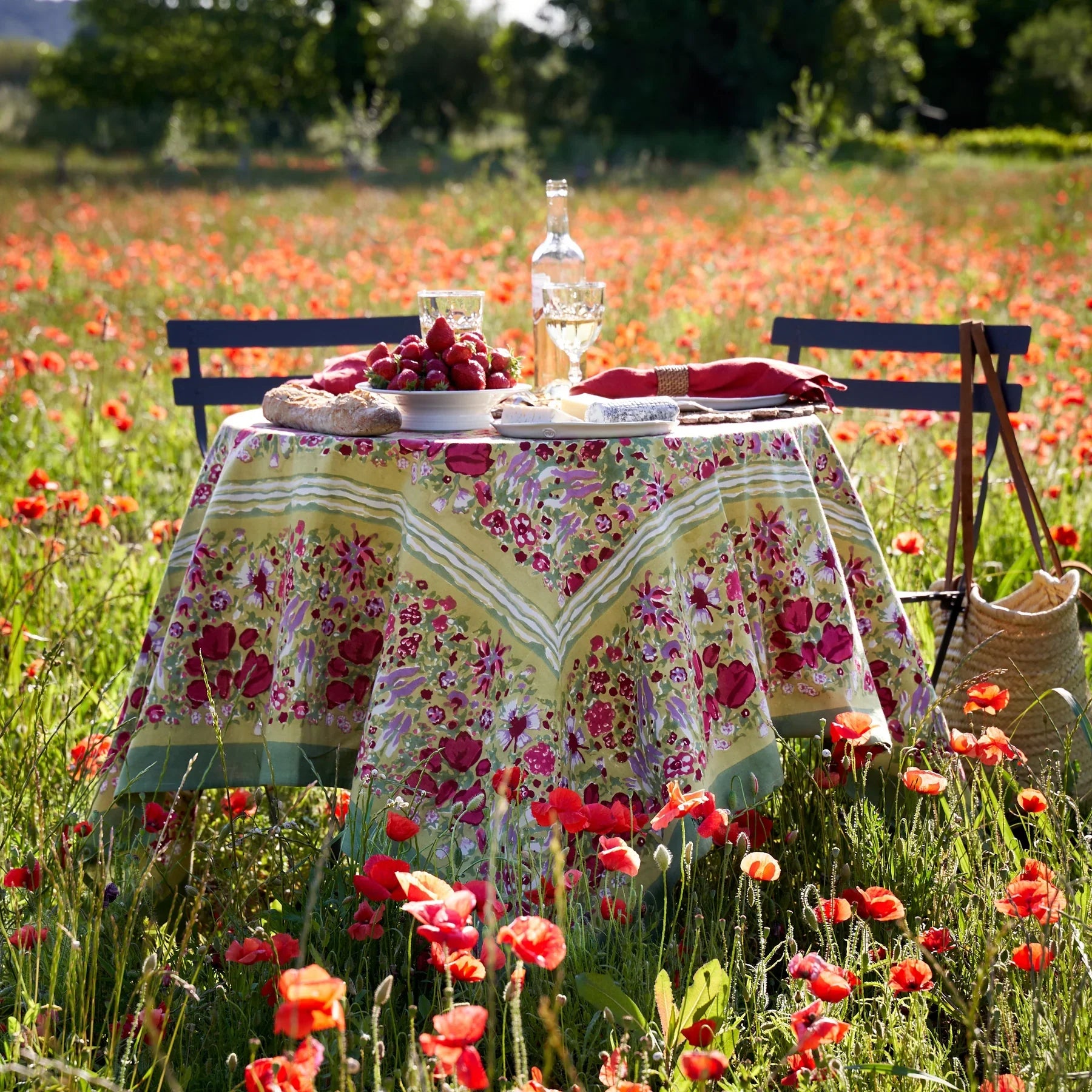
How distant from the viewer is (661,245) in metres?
7.11

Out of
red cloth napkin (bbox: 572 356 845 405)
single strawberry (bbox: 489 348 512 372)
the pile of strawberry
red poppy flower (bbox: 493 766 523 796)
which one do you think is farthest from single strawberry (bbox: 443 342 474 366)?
red poppy flower (bbox: 493 766 523 796)

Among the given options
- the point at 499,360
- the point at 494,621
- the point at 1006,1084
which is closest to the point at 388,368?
the point at 499,360

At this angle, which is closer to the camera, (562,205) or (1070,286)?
Answer: (562,205)

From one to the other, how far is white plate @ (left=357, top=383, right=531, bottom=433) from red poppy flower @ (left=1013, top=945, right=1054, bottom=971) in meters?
1.17

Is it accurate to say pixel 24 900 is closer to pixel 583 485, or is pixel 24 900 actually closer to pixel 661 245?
pixel 583 485

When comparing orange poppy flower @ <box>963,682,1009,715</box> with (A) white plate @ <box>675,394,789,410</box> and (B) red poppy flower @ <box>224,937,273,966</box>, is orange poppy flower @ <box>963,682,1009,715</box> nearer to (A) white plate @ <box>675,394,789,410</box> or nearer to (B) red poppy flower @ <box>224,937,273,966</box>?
(A) white plate @ <box>675,394,789,410</box>

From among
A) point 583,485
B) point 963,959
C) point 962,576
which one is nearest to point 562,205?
point 583,485

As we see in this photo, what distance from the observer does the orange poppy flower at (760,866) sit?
1403 mm

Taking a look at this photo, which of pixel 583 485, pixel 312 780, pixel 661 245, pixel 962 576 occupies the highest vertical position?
pixel 661 245

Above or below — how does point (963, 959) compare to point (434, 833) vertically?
below

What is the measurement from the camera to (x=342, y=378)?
234 cm

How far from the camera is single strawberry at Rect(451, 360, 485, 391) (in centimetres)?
204

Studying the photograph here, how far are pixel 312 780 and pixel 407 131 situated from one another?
34731 mm

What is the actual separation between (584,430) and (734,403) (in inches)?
17.8
